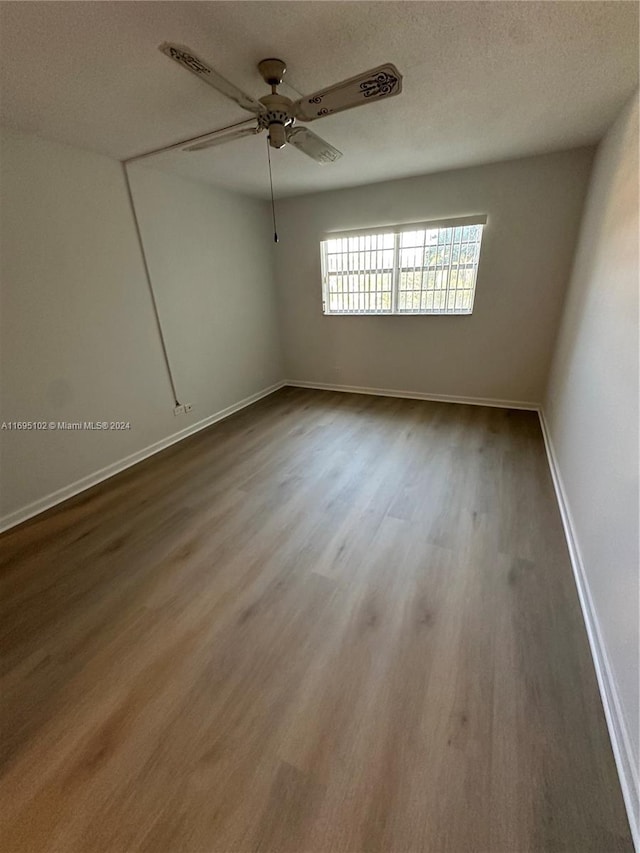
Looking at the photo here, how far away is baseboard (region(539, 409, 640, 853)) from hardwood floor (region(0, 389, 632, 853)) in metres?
0.04

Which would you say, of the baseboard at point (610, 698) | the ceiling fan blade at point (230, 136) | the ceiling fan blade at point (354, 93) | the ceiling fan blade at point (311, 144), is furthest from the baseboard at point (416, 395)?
the ceiling fan blade at point (354, 93)

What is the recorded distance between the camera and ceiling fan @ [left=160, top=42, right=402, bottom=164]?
120 cm

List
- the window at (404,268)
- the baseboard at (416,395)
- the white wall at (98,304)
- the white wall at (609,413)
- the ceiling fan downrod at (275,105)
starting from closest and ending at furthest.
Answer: the white wall at (609,413) < the ceiling fan downrod at (275,105) < the white wall at (98,304) < the window at (404,268) < the baseboard at (416,395)

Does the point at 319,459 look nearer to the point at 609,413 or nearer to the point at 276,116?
the point at 609,413

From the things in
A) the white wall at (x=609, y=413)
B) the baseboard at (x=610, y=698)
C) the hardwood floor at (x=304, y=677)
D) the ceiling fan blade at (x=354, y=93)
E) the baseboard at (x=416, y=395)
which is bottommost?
the hardwood floor at (x=304, y=677)

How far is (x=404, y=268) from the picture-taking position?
375 cm

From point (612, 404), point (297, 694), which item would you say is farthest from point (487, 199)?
point (297, 694)

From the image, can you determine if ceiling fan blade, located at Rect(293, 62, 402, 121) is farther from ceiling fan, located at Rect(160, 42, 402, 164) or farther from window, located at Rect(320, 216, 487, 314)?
window, located at Rect(320, 216, 487, 314)

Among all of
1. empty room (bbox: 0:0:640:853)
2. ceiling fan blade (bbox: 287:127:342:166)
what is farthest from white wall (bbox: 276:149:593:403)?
ceiling fan blade (bbox: 287:127:342:166)

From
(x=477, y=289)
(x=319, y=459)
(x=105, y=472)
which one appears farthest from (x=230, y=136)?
(x=477, y=289)

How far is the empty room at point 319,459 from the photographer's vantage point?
1.03 m

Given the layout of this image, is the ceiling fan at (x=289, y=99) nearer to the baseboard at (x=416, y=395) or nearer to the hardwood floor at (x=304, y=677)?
the hardwood floor at (x=304, y=677)

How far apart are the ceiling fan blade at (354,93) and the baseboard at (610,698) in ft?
7.39

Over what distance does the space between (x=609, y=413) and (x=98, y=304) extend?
333 centimetres
